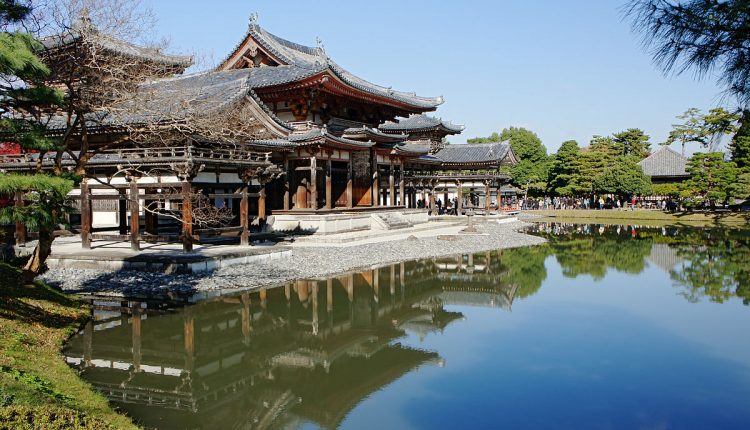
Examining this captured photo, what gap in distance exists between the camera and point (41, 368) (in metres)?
8.06

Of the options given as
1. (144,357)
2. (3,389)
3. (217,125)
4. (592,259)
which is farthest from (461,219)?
(3,389)

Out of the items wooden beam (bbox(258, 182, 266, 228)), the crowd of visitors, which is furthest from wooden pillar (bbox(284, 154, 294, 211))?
the crowd of visitors

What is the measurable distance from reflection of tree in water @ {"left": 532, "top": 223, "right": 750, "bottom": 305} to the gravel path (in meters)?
5.33

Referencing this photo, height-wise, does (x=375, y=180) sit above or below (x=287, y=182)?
above

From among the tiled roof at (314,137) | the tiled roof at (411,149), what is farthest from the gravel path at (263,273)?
the tiled roof at (411,149)

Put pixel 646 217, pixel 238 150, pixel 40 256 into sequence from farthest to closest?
1. pixel 646 217
2. pixel 238 150
3. pixel 40 256

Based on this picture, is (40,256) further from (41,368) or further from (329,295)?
(329,295)

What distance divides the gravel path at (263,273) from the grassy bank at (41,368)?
2.26 meters

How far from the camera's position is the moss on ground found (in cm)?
4503

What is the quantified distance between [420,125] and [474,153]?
5297 millimetres

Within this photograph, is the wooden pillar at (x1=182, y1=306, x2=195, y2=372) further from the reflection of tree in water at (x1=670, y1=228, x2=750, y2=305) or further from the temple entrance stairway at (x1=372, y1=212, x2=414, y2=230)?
the temple entrance stairway at (x1=372, y1=212, x2=414, y2=230)

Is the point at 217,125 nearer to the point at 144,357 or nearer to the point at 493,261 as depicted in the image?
the point at 144,357

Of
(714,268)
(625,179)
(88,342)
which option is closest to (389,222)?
(714,268)

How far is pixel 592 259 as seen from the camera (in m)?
25.1
